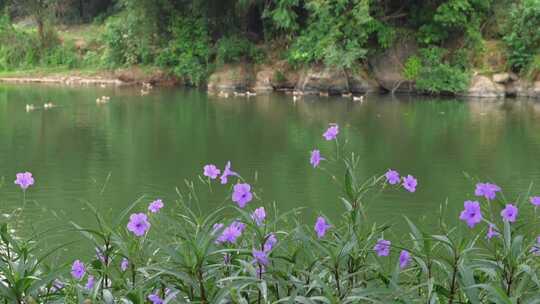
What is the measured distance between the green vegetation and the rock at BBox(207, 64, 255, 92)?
260mm

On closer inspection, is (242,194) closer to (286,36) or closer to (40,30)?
(286,36)

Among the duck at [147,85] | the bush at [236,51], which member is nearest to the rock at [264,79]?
the bush at [236,51]

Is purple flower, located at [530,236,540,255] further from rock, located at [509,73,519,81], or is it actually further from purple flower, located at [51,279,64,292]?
rock, located at [509,73,519,81]

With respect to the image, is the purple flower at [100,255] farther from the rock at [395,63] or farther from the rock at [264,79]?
the rock at [264,79]

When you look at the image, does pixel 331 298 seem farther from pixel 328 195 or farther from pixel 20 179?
pixel 328 195

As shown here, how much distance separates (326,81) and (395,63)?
192 cm

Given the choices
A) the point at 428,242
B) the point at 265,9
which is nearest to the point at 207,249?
the point at 428,242

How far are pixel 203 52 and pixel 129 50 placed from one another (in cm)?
258

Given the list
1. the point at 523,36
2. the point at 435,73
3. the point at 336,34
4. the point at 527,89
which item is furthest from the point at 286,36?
the point at 527,89

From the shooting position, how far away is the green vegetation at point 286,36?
21.0 m

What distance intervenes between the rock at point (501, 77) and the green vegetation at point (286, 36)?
204 millimetres

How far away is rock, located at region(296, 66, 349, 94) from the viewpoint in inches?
864

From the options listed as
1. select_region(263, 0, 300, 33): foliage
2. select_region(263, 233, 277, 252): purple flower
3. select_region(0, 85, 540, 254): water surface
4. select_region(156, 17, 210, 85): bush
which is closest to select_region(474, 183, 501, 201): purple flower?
select_region(263, 233, 277, 252): purple flower

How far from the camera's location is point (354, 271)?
7.97ft
